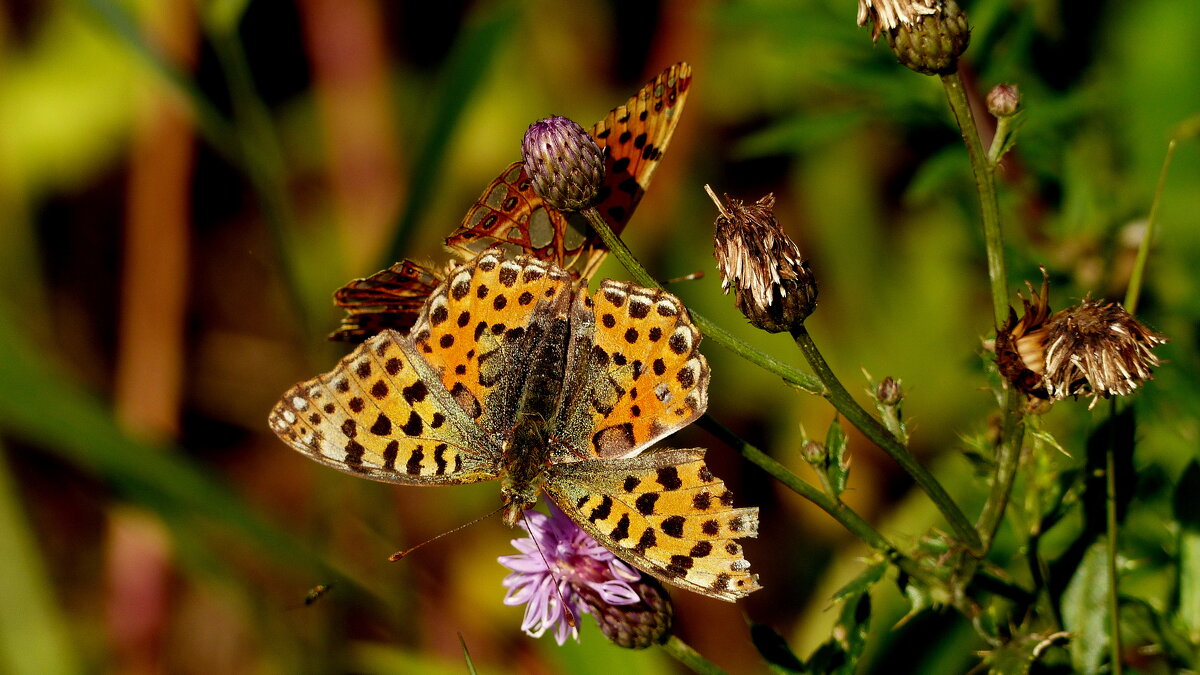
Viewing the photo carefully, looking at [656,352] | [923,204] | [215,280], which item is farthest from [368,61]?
[656,352]

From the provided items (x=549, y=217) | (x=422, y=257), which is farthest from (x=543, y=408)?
(x=422, y=257)

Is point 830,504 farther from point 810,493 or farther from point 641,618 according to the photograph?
point 641,618

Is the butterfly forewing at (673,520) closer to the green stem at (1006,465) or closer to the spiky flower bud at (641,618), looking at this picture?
the spiky flower bud at (641,618)

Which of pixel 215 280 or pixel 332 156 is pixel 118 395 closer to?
pixel 215 280

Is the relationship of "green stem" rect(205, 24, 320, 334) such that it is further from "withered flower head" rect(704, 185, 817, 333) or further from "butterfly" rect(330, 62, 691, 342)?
"withered flower head" rect(704, 185, 817, 333)

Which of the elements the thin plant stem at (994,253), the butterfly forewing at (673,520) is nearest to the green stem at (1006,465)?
the thin plant stem at (994,253)

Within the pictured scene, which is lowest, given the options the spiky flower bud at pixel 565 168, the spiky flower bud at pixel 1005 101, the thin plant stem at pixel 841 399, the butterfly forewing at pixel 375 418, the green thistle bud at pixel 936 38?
the butterfly forewing at pixel 375 418
